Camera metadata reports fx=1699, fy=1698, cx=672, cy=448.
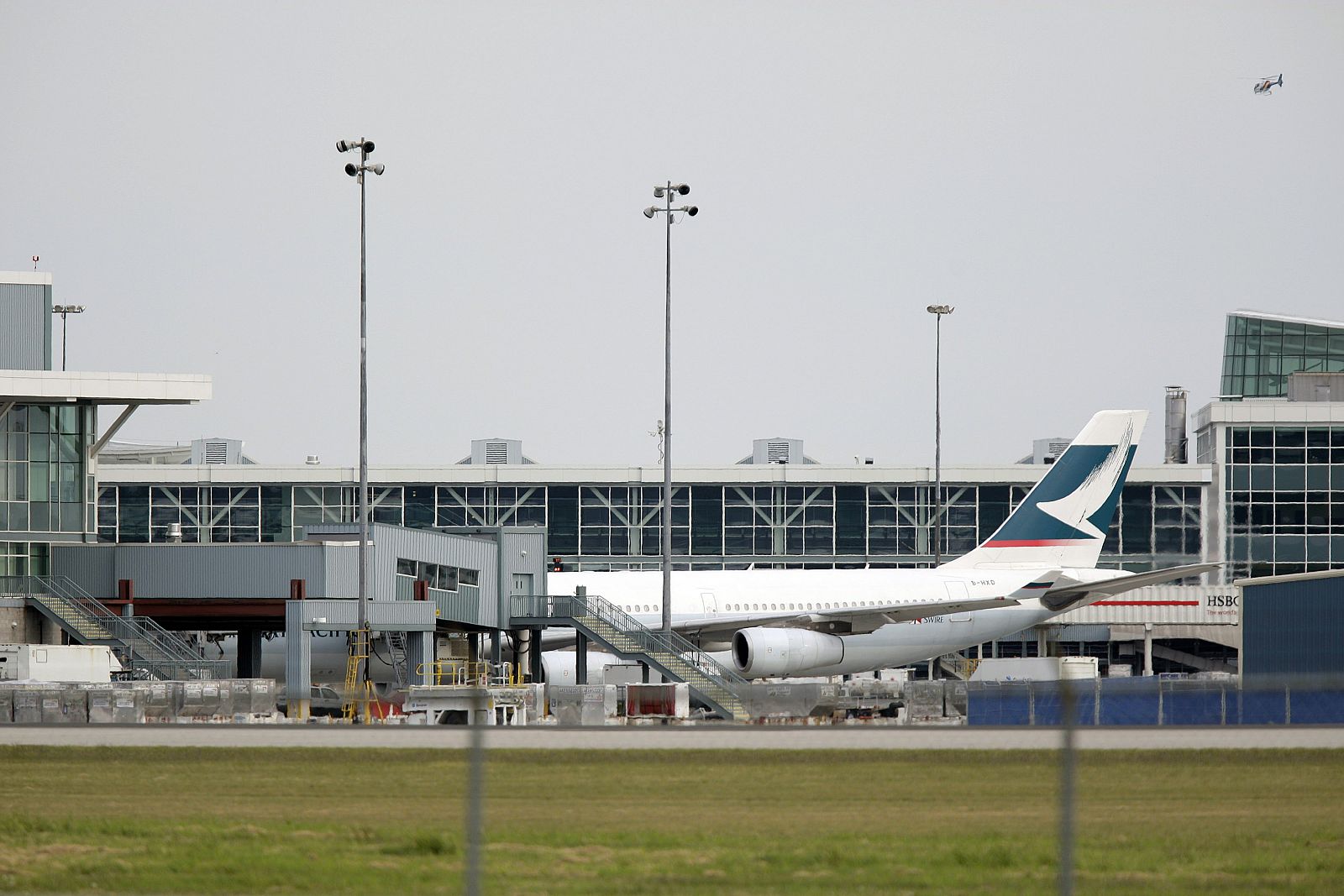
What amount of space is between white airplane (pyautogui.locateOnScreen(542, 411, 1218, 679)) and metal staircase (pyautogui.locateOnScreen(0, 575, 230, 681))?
1266 centimetres

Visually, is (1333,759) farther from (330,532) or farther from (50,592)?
(50,592)

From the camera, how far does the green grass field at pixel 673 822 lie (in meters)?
15.9

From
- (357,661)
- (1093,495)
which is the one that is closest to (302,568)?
(357,661)

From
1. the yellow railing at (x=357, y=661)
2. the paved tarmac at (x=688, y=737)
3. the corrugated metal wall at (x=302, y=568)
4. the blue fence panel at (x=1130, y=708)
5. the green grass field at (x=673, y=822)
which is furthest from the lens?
the corrugated metal wall at (x=302, y=568)

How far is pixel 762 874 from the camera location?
15.8 m

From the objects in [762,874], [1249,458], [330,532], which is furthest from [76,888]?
[1249,458]

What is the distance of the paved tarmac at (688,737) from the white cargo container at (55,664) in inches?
457

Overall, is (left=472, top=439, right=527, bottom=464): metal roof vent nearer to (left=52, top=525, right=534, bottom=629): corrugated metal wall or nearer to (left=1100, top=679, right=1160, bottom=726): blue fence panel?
(left=52, top=525, right=534, bottom=629): corrugated metal wall

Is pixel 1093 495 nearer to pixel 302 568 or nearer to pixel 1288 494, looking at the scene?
pixel 1288 494

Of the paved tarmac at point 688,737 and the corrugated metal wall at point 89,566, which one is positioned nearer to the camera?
the paved tarmac at point 688,737

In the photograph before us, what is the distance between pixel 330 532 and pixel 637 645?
9.78 metres

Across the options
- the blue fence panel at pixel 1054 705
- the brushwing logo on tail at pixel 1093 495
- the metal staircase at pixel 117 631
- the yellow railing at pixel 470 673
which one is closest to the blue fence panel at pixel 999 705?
the blue fence panel at pixel 1054 705

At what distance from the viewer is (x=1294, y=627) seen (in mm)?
51438

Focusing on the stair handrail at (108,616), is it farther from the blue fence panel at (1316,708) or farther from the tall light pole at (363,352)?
the blue fence panel at (1316,708)
